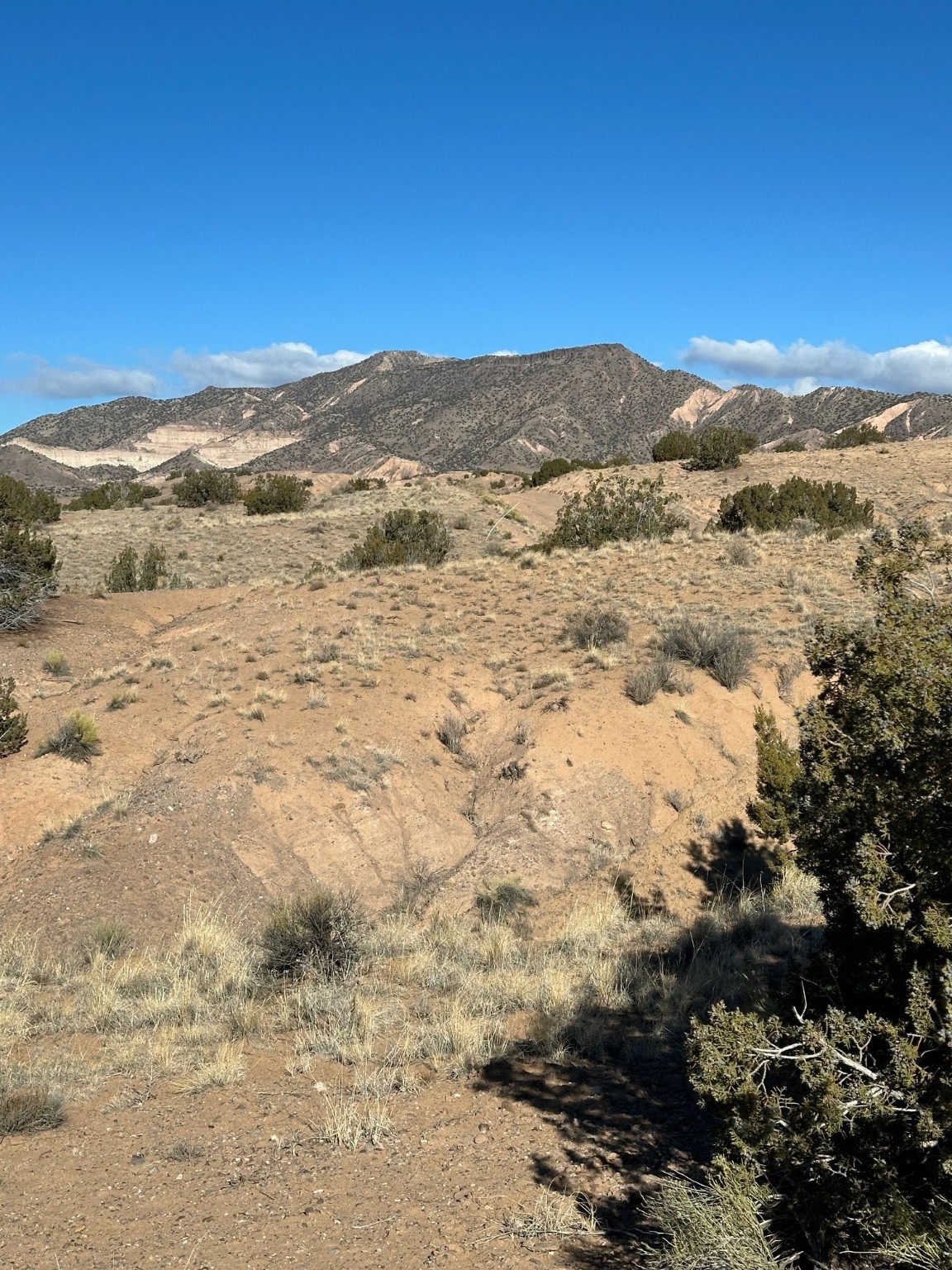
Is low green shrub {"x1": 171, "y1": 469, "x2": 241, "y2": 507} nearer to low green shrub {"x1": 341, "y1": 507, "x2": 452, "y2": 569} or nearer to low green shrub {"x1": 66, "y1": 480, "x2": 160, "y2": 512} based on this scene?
low green shrub {"x1": 66, "y1": 480, "x2": 160, "y2": 512}

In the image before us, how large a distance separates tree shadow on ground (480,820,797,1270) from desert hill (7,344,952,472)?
75159 millimetres

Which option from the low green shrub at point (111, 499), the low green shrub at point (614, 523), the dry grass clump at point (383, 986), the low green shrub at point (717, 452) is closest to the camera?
the dry grass clump at point (383, 986)

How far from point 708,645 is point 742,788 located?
10.5 ft

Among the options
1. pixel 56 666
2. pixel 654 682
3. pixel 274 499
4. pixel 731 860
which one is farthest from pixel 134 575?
pixel 731 860

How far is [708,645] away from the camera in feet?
48.1

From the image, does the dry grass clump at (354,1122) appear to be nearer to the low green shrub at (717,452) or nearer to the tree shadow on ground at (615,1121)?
the tree shadow on ground at (615,1121)

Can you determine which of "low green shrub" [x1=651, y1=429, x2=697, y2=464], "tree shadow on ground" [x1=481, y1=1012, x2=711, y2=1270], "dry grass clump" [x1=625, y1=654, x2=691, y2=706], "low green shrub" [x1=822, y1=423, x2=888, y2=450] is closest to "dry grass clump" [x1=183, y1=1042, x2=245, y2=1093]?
"tree shadow on ground" [x1=481, y1=1012, x2=711, y2=1270]

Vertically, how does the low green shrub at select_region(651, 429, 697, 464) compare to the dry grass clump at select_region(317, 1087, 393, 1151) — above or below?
above

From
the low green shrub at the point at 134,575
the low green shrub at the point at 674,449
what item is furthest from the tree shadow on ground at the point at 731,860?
the low green shrub at the point at 674,449

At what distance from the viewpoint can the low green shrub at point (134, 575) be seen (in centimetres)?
2631

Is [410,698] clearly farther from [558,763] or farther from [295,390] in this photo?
[295,390]

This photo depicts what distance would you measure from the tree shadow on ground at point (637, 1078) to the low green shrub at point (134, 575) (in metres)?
21.1

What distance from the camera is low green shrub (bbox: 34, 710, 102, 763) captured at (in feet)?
42.3

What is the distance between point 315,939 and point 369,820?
3404mm
